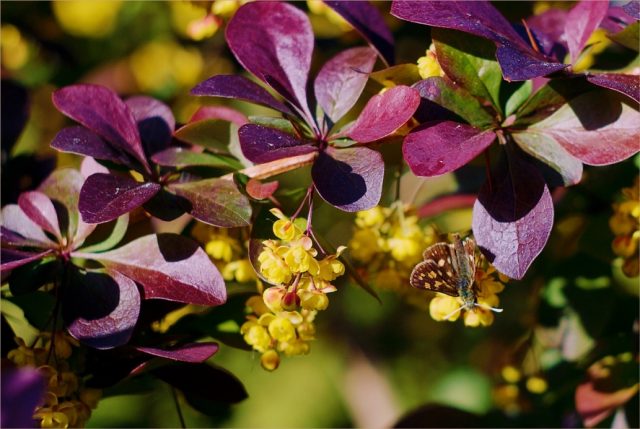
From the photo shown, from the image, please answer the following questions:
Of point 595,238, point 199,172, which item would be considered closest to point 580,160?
point 595,238

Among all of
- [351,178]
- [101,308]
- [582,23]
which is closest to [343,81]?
[351,178]

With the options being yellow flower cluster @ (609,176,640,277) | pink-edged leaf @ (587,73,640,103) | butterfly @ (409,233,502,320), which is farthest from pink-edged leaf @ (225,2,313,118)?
yellow flower cluster @ (609,176,640,277)

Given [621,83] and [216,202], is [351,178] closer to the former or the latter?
[216,202]

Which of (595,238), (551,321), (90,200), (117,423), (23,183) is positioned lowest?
(117,423)

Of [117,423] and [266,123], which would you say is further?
[117,423]

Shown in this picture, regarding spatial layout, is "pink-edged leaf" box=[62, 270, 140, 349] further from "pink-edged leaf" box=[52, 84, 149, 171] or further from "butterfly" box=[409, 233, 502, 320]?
"butterfly" box=[409, 233, 502, 320]

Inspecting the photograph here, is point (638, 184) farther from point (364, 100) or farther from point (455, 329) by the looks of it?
point (455, 329)

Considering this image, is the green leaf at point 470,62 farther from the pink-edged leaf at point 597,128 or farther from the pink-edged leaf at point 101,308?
the pink-edged leaf at point 101,308
